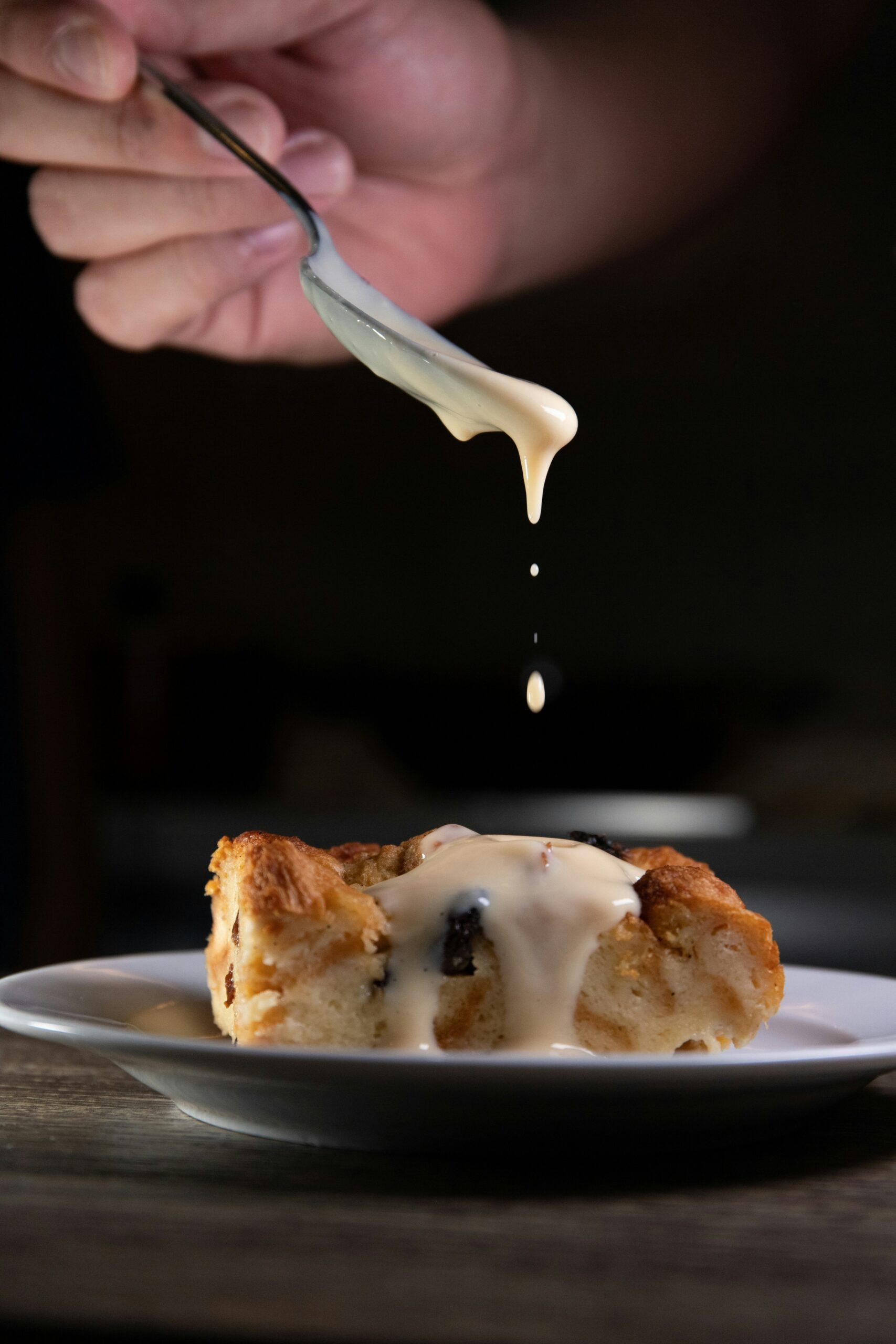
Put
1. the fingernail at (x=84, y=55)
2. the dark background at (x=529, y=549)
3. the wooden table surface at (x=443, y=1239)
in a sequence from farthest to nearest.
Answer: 1. the dark background at (x=529, y=549)
2. the fingernail at (x=84, y=55)
3. the wooden table surface at (x=443, y=1239)

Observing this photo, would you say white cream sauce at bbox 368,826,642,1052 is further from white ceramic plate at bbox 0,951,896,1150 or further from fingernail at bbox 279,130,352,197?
fingernail at bbox 279,130,352,197

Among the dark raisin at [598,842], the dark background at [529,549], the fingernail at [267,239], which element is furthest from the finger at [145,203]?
the dark background at [529,549]

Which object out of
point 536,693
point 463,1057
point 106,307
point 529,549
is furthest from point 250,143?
point 529,549

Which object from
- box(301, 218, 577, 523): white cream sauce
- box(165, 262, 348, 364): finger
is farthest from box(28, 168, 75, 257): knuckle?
box(301, 218, 577, 523): white cream sauce

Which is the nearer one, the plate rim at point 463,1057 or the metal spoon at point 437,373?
the plate rim at point 463,1057

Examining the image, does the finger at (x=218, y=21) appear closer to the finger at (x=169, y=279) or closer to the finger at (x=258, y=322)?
the finger at (x=169, y=279)

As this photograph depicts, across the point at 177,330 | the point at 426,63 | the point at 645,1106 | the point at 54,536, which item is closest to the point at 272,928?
the point at 645,1106
